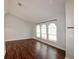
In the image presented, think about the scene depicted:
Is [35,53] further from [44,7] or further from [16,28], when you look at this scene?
[16,28]

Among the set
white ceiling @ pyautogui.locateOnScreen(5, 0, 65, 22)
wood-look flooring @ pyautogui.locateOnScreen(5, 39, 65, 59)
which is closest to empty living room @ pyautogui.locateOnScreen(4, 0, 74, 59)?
white ceiling @ pyautogui.locateOnScreen(5, 0, 65, 22)

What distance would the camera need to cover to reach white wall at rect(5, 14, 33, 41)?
7828 millimetres

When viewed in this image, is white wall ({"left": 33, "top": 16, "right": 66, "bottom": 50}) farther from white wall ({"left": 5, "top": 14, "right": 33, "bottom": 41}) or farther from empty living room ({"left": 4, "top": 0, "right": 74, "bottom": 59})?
white wall ({"left": 5, "top": 14, "right": 33, "bottom": 41})

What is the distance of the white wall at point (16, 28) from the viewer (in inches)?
308

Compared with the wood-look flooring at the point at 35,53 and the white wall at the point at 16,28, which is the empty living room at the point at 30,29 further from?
the wood-look flooring at the point at 35,53

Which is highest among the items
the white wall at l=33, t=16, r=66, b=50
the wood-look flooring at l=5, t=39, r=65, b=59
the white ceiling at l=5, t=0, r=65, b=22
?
the white ceiling at l=5, t=0, r=65, b=22

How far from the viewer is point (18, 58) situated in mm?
3324

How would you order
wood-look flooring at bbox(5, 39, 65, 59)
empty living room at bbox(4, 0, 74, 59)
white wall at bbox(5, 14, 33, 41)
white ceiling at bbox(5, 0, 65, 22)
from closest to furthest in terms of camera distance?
1. white ceiling at bbox(5, 0, 65, 22)
2. wood-look flooring at bbox(5, 39, 65, 59)
3. empty living room at bbox(4, 0, 74, 59)
4. white wall at bbox(5, 14, 33, 41)

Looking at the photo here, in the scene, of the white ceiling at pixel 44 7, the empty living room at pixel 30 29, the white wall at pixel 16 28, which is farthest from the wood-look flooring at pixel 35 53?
the white wall at pixel 16 28

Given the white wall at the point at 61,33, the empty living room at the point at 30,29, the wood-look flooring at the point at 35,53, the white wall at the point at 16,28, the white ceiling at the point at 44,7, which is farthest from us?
the white wall at the point at 16,28

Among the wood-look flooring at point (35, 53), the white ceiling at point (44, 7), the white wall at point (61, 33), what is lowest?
the wood-look flooring at point (35, 53)
